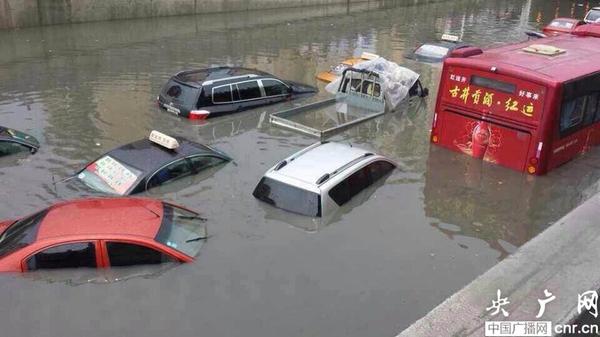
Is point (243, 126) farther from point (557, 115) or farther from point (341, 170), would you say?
point (557, 115)

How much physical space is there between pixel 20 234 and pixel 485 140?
951 centimetres

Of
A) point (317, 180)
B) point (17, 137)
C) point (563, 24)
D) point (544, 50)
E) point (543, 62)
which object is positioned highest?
point (544, 50)

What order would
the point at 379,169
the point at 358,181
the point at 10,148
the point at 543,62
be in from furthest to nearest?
Result: the point at 543,62 → the point at 10,148 → the point at 379,169 → the point at 358,181

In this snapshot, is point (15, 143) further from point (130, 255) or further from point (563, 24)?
point (563, 24)

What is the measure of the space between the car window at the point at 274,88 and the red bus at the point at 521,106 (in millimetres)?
5134

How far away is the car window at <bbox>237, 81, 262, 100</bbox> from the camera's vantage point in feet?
53.7

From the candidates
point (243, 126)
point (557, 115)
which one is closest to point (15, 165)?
point (243, 126)

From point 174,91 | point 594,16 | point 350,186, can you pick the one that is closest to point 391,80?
point 174,91

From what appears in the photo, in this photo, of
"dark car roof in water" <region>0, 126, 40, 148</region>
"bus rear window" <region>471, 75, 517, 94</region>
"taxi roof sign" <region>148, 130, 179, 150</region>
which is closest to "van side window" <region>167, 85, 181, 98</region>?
"dark car roof in water" <region>0, 126, 40, 148</region>

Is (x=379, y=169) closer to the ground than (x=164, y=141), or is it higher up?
closer to the ground

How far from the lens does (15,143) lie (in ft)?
41.1

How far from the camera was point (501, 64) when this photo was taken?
1283 centimetres

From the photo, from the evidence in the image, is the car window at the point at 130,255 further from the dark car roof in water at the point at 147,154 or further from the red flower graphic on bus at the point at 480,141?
the red flower graphic on bus at the point at 480,141

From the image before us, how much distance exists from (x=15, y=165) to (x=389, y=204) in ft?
24.6
